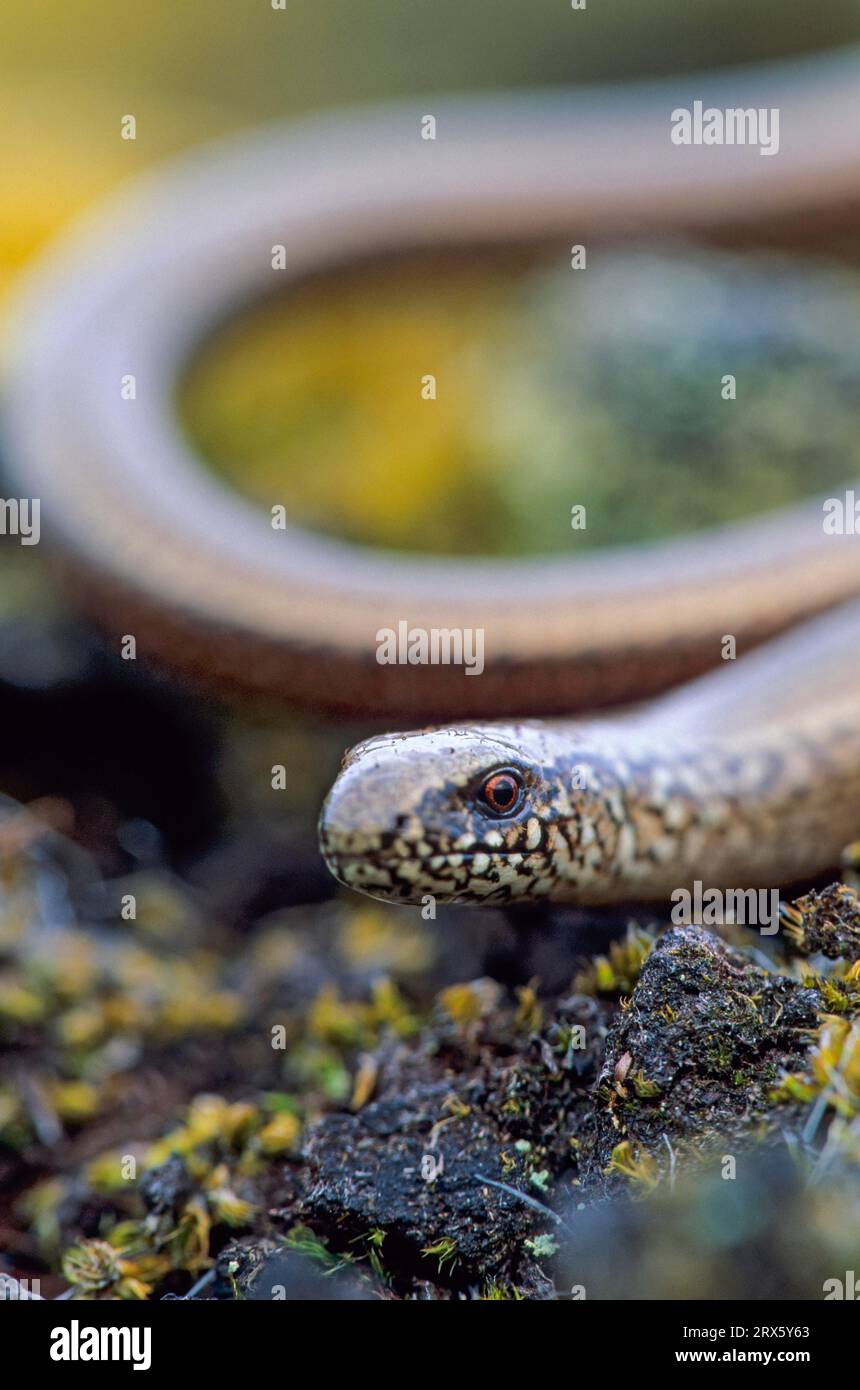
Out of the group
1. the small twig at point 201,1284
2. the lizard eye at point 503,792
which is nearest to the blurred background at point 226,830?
the small twig at point 201,1284

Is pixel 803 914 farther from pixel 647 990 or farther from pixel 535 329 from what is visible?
pixel 535 329

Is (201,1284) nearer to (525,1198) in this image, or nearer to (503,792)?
(525,1198)

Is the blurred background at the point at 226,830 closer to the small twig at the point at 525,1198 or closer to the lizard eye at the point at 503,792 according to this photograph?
the small twig at the point at 525,1198

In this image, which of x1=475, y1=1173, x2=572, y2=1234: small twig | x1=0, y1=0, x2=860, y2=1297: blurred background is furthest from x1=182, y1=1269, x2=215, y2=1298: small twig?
x1=475, y1=1173, x2=572, y2=1234: small twig

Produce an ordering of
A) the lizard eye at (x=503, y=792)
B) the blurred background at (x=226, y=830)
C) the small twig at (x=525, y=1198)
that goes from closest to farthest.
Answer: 1. the small twig at (x=525, y=1198)
2. the lizard eye at (x=503, y=792)
3. the blurred background at (x=226, y=830)

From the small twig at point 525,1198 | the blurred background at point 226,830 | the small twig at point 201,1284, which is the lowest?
the small twig at point 201,1284
